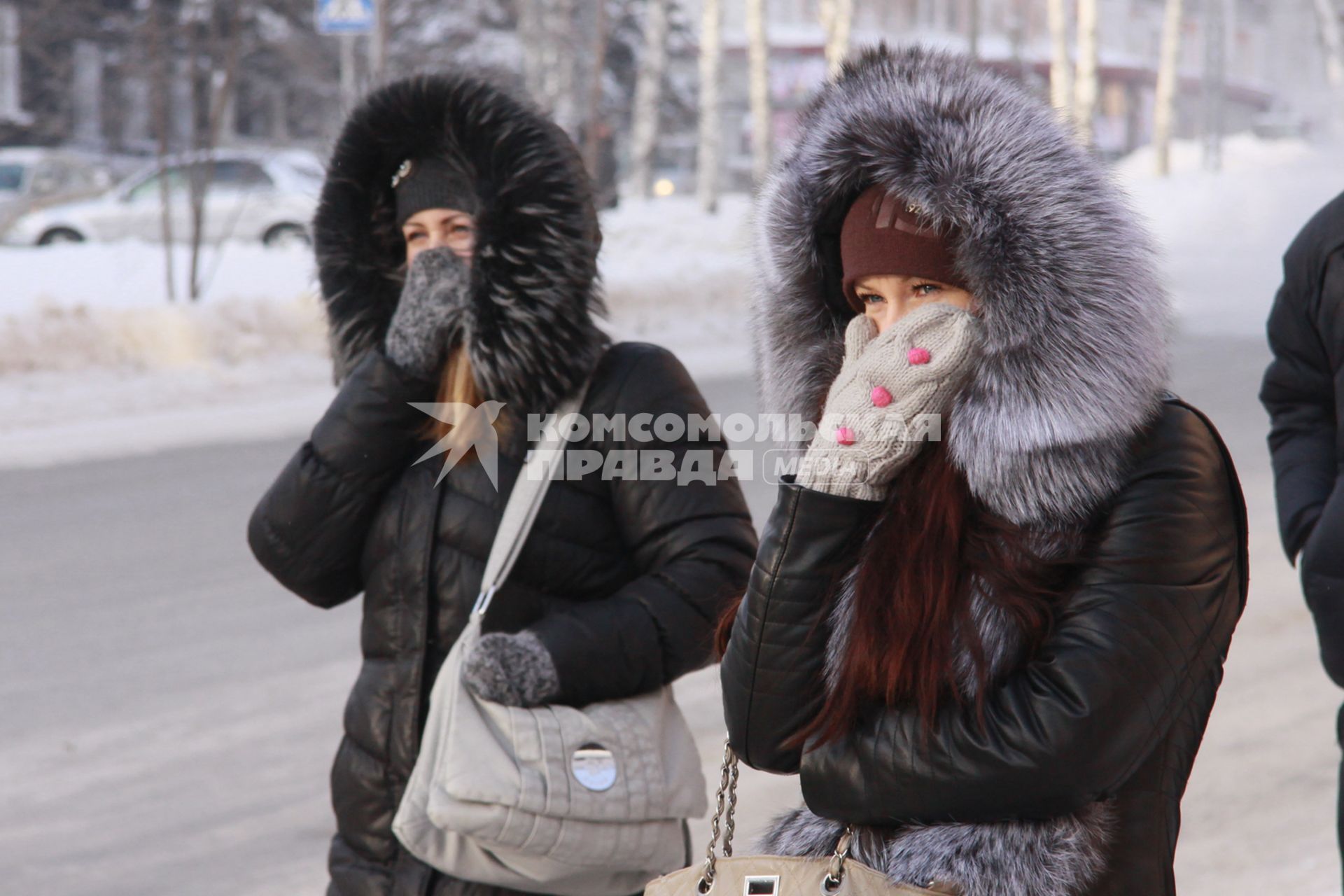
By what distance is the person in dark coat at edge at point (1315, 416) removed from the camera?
2613mm

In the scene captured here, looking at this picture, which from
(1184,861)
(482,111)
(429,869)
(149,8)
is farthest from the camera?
(149,8)

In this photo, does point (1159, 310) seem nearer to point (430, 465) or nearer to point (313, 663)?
point (430, 465)

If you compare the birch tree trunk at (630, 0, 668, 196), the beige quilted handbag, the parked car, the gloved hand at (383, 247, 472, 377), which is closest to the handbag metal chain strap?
the beige quilted handbag

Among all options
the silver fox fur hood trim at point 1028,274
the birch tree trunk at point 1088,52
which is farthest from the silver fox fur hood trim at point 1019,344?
the birch tree trunk at point 1088,52

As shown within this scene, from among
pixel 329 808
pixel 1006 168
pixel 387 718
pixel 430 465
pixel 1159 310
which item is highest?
pixel 1006 168

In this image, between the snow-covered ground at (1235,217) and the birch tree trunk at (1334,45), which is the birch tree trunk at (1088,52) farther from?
the birch tree trunk at (1334,45)

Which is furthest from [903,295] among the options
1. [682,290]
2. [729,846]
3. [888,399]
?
[682,290]

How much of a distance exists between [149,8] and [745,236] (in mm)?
13400

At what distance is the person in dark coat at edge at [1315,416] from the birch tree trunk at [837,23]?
2024 centimetres

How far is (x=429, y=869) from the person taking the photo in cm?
226

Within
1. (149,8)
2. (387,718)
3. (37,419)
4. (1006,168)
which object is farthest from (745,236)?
(149,8)

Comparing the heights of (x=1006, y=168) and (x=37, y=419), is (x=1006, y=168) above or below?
above

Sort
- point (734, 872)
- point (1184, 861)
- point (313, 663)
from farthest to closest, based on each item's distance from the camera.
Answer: point (313, 663), point (1184, 861), point (734, 872)

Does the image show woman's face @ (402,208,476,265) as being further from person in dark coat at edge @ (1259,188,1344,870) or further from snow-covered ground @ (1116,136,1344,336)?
snow-covered ground @ (1116,136,1344,336)
